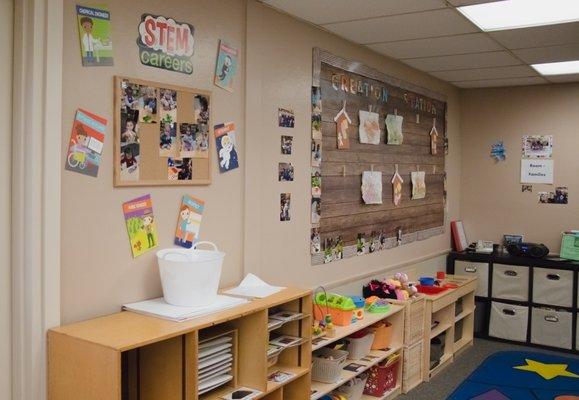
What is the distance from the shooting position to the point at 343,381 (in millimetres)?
3324

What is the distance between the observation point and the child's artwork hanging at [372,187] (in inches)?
165

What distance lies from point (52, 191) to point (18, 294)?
1.28ft

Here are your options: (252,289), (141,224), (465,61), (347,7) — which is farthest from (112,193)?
(465,61)

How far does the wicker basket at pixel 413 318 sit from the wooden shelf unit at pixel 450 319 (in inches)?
3.5

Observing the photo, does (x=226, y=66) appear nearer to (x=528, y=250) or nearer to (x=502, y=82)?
(x=502, y=82)

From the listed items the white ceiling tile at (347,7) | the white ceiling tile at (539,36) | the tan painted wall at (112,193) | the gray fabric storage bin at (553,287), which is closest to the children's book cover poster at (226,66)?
the tan painted wall at (112,193)

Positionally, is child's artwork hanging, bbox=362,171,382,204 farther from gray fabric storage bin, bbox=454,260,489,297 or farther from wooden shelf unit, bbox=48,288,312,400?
→ gray fabric storage bin, bbox=454,260,489,297

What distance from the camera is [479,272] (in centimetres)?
552

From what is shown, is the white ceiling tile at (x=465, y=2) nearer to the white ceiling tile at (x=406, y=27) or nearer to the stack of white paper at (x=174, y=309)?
the white ceiling tile at (x=406, y=27)

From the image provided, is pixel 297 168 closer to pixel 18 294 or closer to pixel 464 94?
pixel 18 294

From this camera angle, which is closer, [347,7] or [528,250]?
[347,7]

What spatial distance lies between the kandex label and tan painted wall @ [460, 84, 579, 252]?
401 cm

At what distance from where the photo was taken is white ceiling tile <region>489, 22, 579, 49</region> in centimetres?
352

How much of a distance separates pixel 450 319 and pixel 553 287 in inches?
43.6
